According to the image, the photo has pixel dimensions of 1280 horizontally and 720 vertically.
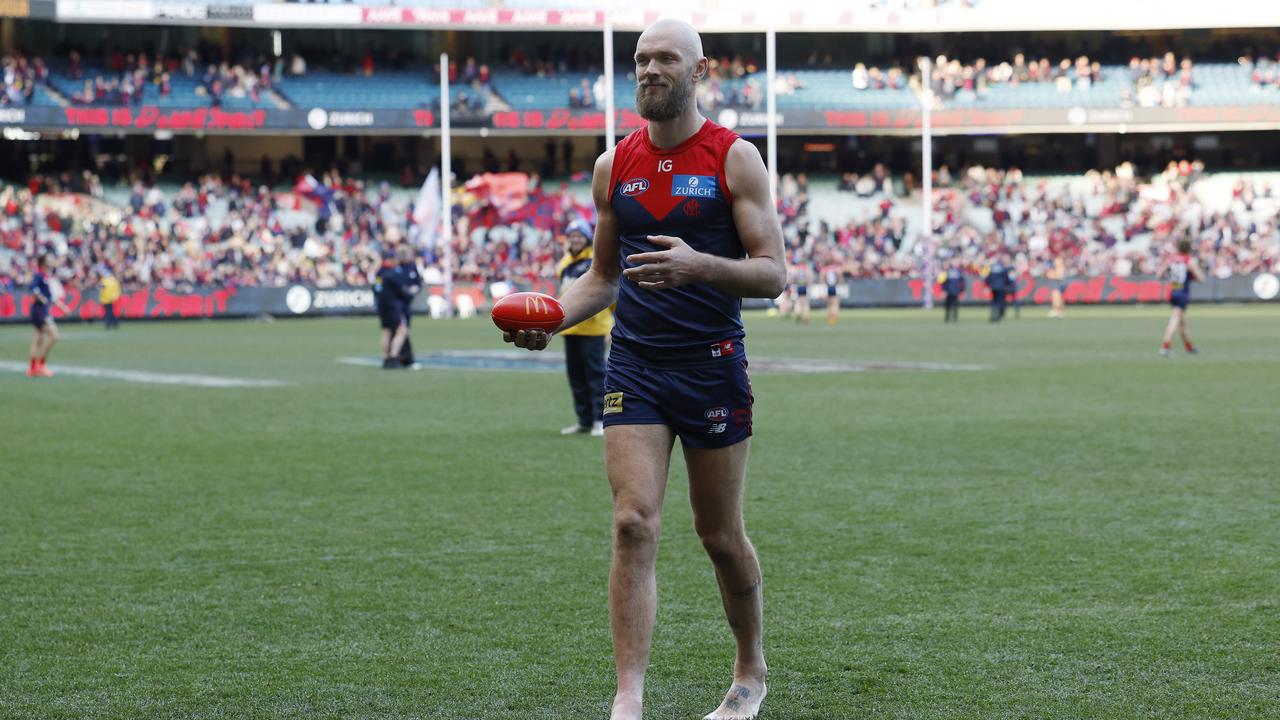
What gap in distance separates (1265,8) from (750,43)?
19.7 metres

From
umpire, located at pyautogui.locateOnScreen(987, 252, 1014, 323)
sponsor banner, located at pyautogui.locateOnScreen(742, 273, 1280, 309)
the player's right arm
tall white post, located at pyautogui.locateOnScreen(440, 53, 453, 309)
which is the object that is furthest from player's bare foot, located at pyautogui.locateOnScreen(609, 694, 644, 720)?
sponsor banner, located at pyautogui.locateOnScreen(742, 273, 1280, 309)

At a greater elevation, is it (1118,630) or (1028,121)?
(1028,121)

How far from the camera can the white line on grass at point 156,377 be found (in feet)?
73.2

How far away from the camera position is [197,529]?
9438 mm

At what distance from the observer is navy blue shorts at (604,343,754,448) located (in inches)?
201

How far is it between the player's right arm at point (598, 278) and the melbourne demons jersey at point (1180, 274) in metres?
21.8

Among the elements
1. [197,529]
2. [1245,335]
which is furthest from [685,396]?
[1245,335]

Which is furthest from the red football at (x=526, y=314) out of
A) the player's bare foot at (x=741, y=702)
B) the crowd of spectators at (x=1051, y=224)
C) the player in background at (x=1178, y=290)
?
the crowd of spectators at (x=1051, y=224)

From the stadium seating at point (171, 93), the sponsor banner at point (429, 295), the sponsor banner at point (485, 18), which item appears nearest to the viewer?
the sponsor banner at point (429, 295)

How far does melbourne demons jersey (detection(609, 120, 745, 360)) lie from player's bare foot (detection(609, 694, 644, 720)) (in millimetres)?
1074

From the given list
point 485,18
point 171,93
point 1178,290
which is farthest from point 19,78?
point 1178,290

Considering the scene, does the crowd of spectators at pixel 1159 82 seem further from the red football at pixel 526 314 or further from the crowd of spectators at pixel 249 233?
the red football at pixel 526 314

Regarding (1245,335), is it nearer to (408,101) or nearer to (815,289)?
(815,289)

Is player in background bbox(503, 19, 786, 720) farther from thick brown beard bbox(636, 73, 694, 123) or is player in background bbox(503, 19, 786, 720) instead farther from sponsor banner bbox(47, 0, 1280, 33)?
sponsor banner bbox(47, 0, 1280, 33)
